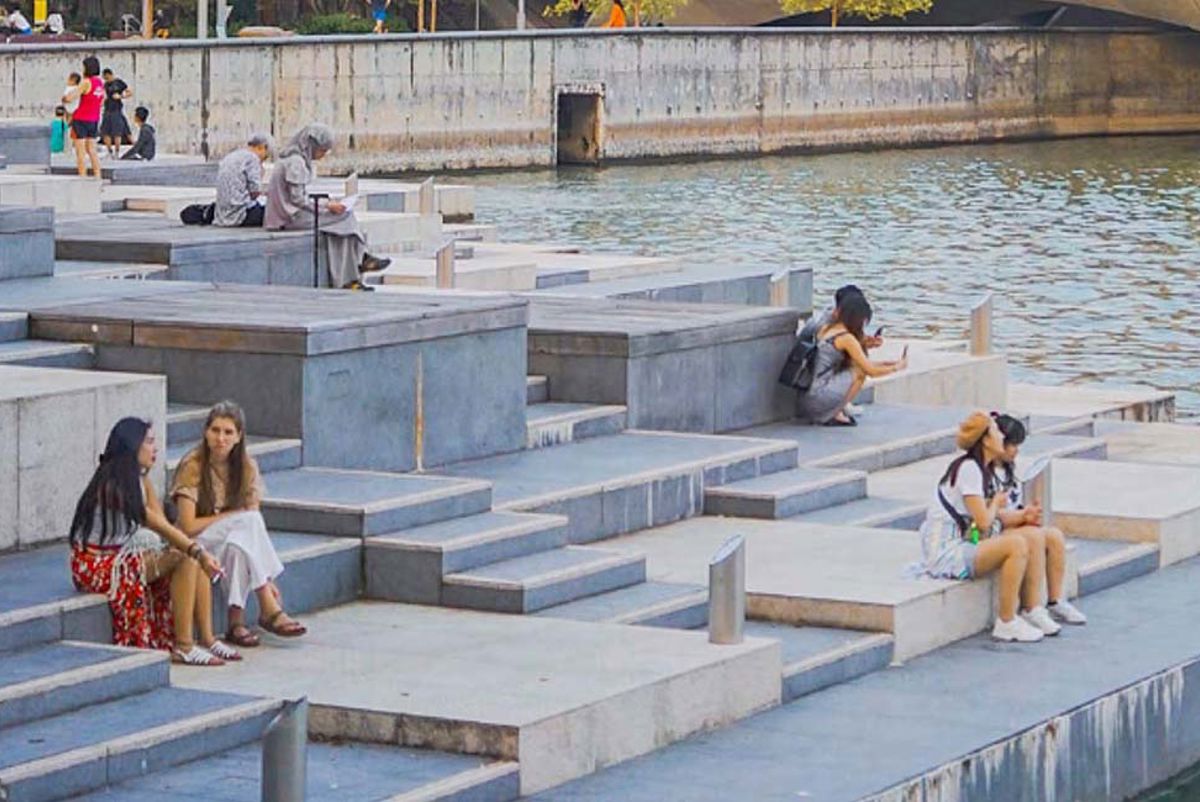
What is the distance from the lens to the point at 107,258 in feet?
55.0

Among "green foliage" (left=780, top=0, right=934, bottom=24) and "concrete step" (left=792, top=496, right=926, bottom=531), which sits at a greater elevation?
"green foliage" (left=780, top=0, right=934, bottom=24)

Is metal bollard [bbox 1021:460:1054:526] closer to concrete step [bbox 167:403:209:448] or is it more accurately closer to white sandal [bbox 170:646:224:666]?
concrete step [bbox 167:403:209:448]

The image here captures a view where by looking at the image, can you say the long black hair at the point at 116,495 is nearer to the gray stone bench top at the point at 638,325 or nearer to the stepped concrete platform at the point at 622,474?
the stepped concrete platform at the point at 622,474

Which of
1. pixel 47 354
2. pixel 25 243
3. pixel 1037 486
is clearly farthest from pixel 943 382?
pixel 47 354

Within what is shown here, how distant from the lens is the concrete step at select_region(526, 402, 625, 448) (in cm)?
1410

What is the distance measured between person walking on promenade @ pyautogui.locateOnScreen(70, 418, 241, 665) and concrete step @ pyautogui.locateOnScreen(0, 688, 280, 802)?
0.44 meters

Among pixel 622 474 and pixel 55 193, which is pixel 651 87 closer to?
pixel 55 193

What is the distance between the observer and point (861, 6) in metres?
70.1

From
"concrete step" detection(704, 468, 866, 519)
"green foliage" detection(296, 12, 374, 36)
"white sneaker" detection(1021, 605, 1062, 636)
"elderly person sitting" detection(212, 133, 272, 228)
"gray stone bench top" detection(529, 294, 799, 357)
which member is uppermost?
"green foliage" detection(296, 12, 374, 36)

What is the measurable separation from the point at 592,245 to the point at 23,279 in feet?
69.1

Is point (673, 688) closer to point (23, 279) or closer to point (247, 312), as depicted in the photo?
point (247, 312)

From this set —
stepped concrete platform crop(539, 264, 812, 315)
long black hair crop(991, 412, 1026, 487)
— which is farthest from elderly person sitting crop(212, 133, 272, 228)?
long black hair crop(991, 412, 1026, 487)

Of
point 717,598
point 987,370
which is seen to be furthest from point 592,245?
point 717,598

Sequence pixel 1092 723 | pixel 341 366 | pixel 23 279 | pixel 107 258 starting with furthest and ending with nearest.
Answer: pixel 107 258 < pixel 23 279 < pixel 341 366 < pixel 1092 723
